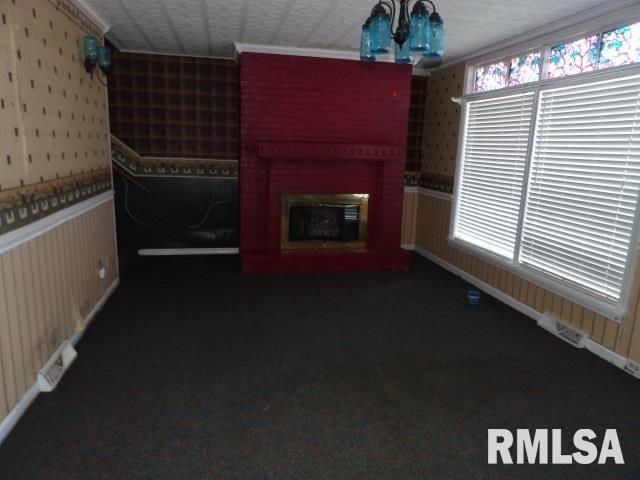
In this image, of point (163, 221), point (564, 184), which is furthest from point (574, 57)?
point (163, 221)

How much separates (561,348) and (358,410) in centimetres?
166

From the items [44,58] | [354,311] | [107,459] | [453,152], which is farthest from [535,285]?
[44,58]

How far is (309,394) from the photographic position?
97.0 inches

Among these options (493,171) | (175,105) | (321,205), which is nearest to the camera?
(493,171)

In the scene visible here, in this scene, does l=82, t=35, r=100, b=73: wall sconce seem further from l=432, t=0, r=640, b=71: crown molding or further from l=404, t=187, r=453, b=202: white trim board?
l=404, t=187, r=453, b=202: white trim board

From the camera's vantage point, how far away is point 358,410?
2328mm

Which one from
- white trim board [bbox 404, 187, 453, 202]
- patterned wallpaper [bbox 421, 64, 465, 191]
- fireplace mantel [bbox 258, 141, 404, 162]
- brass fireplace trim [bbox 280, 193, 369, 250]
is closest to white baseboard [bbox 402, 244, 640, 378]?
Answer: white trim board [bbox 404, 187, 453, 202]

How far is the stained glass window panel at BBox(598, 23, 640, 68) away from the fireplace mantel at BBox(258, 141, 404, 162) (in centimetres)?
208

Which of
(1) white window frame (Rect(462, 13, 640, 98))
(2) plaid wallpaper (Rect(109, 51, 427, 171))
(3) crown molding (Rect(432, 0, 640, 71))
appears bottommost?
(2) plaid wallpaper (Rect(109, 51, 427, 171))

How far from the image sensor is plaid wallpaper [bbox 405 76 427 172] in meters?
5.65

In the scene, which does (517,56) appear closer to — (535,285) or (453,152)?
(453,152)

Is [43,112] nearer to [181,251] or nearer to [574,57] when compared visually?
Result: [181,251]

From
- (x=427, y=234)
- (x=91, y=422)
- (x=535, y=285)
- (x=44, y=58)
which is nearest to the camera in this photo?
(x=91, y=422)

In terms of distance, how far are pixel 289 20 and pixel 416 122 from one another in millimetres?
2694
